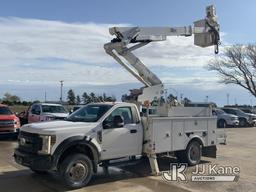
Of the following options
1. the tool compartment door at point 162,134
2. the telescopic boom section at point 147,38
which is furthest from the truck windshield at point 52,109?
the tool compartment door at point 162,134

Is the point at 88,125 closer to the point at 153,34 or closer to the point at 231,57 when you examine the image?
the point at 153,34

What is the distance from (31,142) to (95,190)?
1.88 meters

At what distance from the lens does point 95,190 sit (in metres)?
9.38

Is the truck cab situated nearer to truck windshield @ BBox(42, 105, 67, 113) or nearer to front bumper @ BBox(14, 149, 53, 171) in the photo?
front bumper @ BBox(14, 149, 53, 171)

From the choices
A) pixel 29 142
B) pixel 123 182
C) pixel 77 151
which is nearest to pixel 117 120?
pixel 77 151

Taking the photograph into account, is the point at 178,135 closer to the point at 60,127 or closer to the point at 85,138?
the point at 85,138

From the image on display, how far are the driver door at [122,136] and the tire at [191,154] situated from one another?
1.87 m

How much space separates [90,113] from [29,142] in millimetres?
1833

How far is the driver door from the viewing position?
10.3 m

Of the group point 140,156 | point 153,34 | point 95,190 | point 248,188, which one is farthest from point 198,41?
point 95,190

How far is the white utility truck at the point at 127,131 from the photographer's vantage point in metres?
9.44

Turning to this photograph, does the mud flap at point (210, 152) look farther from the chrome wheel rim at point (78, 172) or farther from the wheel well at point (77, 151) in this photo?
the chrome wheel rim at point (78, 172)

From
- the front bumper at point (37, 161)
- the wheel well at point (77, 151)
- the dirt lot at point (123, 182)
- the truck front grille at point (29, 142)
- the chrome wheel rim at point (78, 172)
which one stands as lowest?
the dirt lot at point (123, 182)

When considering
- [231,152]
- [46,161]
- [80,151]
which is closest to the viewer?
[46,161]
